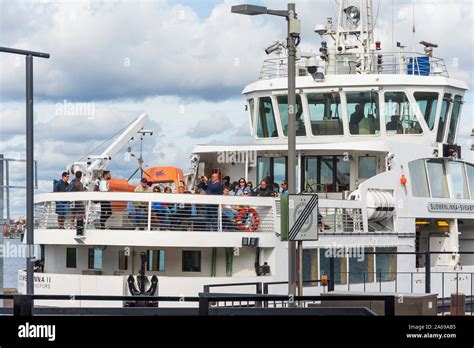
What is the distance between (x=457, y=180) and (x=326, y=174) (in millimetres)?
3770

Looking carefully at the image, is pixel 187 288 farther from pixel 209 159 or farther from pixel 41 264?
pixel 209 159

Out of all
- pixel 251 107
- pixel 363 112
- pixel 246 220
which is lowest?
pixel 246 220

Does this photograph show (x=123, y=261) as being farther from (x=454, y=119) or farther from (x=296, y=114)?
(x=454, y=119)

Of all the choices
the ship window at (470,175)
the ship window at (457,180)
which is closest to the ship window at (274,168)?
the ship window at (457,180)

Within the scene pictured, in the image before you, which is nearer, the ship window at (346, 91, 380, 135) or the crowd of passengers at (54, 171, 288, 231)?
the crowd of passengers at (54, 171, 288, 231)

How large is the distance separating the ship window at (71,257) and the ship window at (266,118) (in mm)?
8024

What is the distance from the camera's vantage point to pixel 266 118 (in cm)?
3117

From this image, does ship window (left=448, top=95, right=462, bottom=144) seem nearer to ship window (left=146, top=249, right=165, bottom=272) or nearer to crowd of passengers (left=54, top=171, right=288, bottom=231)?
crowd of passengers (left=54, top=171, right=288, bottom=231)

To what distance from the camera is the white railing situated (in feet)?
75.7

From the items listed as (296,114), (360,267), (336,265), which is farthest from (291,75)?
(296,114)

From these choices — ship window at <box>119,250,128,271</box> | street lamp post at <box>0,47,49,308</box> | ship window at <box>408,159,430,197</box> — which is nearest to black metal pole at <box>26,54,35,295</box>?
street lamp post at <box>0,47,49,308</box>

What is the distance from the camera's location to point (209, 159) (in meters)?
30.5

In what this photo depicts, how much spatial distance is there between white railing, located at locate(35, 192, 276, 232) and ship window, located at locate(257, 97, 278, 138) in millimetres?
7037
